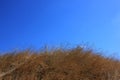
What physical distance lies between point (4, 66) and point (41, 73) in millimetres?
1021

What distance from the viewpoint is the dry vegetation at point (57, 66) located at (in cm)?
786

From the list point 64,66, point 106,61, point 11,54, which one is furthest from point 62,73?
point 106,61

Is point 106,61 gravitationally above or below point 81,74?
above

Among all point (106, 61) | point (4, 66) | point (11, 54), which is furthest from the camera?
point (106, 61)

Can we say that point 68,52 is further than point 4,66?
Yes

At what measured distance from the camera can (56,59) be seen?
8.77 m

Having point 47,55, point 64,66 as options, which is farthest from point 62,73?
point 47,55

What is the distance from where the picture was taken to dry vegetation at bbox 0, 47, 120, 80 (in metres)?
7.86

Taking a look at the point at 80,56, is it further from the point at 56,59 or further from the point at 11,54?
the point at 11,54

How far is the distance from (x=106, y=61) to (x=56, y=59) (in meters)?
2.15

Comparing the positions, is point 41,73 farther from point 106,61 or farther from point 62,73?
point 106,61

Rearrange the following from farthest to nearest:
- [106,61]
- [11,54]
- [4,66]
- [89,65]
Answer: [106,61], [89,65], [11,54], [4,66]

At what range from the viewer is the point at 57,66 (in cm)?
850

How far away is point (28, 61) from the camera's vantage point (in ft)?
27.0
